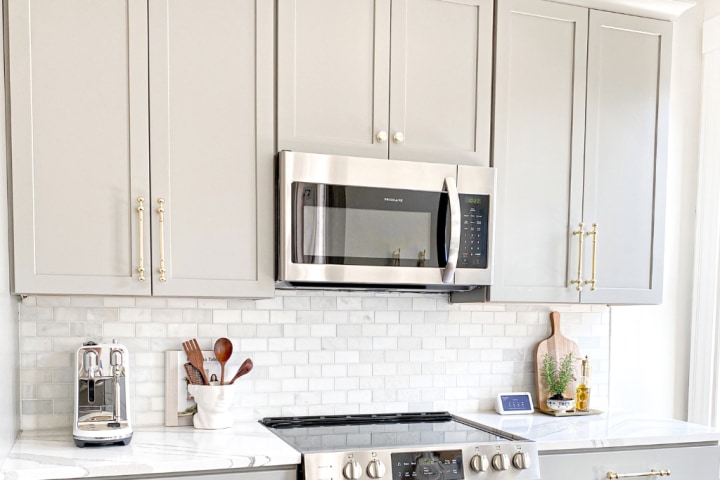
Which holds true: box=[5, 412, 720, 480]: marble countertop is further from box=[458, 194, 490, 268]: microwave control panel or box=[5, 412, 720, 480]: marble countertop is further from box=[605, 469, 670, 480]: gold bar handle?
box=[458, 194, 490, 268]: microwave control panel

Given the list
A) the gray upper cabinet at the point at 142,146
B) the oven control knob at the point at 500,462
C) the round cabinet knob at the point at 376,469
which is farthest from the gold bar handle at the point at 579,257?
the gray upper cabinet at the point at 142,146

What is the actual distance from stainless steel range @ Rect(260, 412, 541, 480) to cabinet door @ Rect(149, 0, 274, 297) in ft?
1.75

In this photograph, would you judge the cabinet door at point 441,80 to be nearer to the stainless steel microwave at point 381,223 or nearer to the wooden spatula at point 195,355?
the stainless steel microwave at point 381,223

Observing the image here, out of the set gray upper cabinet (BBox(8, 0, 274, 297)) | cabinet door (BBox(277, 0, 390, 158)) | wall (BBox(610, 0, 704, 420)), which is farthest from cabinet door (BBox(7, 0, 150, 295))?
wall (BBox(610, 0, 704, 420))

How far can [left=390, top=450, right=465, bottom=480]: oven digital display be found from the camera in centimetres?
212

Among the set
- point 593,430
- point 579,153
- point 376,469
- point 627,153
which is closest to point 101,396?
point 376,469

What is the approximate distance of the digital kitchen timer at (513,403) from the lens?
2.80 meters

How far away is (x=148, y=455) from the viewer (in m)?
1.99

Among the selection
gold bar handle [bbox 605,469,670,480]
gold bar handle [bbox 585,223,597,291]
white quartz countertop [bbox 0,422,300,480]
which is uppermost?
gold bar handle [bbox 585,223,597,291]

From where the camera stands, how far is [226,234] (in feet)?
7.41

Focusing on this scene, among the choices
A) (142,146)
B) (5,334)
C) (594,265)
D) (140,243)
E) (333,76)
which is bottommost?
(5,334)

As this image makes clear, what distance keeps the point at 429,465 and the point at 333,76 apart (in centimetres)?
131

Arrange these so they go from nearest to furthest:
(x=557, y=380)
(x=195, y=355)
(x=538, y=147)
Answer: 1. (x=195, y=355)
2. (x=538, y=147)
3. (x=557, y=380)

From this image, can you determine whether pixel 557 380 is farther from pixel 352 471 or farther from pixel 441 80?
pixel 441 80
